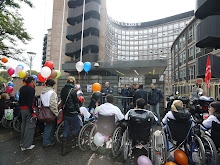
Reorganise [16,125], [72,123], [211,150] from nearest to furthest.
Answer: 1. [211,150]
2. [72,123]
3. [16,125]

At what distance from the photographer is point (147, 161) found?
2.73 metres

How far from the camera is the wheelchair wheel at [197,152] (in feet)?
8.55

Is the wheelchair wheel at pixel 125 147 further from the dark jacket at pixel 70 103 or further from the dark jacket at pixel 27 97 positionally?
the dark jacket at pixel 27 97

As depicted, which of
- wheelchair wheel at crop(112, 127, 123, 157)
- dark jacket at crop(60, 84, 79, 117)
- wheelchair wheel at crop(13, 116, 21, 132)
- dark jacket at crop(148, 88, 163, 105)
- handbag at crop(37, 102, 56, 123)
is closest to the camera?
wheelchair wheel at crop(112, 127, 123, 157)

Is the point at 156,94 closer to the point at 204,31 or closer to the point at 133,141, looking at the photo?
the point at 133,141

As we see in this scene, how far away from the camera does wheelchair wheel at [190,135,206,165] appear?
8.55 ft

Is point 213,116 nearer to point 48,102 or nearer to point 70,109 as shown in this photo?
point 70,109

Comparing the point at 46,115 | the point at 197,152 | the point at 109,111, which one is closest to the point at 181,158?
the point at 197,152

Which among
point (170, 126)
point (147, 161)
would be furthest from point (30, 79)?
point (170, 126)

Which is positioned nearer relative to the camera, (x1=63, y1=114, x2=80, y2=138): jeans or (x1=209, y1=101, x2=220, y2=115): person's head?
(x1=209, y1=101, x2=220, y2=115): person's head

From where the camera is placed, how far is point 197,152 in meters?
2.95

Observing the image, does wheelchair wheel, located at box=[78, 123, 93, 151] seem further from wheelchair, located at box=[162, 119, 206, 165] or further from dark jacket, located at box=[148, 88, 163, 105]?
dark jacket, located at box=[148, 88, 163, 105]

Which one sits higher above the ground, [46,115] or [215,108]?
[215,108]

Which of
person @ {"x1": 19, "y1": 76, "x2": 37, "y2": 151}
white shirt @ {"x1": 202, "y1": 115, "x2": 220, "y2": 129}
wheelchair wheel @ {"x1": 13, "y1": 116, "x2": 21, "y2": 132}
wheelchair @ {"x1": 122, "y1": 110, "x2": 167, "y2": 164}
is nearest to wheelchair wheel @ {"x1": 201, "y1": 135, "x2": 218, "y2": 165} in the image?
white shirt @ {"x1": 202, "y1": 115, "x2": 220, "y2": 129}
